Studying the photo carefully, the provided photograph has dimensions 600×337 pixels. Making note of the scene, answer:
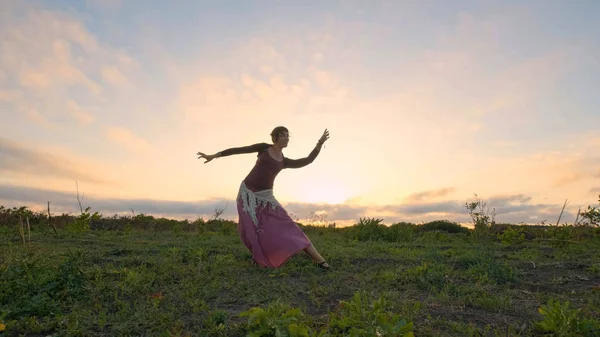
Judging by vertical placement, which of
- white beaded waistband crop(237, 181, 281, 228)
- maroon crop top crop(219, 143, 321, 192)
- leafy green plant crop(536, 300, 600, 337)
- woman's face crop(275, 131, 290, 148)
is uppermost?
woman's face crop(275, 131, 290, 148)

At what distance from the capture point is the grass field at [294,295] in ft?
12.0

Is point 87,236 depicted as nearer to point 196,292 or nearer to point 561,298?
point 196,292

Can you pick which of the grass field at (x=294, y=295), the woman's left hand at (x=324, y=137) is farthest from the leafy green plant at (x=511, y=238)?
the woman's left hand at (x=324, y=137)

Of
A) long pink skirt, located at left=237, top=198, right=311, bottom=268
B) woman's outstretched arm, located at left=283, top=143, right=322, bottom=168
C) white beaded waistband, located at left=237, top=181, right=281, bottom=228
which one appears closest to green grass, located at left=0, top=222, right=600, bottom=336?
long pink skirt, located at left=237, top=198, right=311, bottom=268

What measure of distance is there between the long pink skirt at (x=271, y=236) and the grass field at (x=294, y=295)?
0.73 feet

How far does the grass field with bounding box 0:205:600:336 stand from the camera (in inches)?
144

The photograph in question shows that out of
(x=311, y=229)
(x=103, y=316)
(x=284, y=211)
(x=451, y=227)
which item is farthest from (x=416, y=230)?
(x=103, y=316)

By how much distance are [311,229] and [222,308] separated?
10007 mm

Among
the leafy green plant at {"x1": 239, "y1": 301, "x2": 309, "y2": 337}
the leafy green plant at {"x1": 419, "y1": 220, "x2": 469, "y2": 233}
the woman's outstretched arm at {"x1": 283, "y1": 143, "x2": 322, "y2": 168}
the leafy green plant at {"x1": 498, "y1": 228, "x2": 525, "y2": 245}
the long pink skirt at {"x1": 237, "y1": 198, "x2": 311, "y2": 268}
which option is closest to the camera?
the leafy green plant at {"x1": 239, "y1": 301, "x2": 309, "y2": 337}

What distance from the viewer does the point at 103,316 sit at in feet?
13.5

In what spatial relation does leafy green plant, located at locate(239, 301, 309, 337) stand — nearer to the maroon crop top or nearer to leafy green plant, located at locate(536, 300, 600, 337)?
leafy green plant, located at locate(536, 300, 600, 337)

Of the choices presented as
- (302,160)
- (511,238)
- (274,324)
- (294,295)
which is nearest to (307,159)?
(302,160)

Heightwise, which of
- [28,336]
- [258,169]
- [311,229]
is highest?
[258,169]

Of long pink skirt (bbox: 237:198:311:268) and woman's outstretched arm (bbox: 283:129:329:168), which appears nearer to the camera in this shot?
long pink skirt (bbox: 237:198:311:268)
